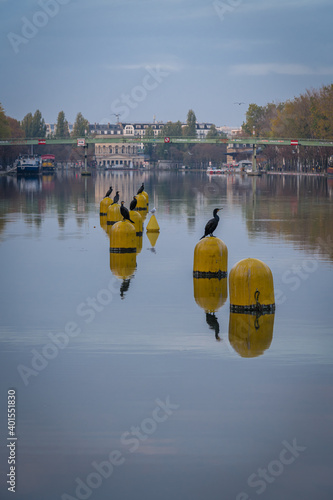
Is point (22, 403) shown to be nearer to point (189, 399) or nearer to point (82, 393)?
point (82, 393)

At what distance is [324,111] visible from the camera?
126500mm

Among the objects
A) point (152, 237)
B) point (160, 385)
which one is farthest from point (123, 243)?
point (160, 385)

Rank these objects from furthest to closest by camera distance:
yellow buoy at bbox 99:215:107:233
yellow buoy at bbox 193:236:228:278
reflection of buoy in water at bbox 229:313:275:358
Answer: yellow buoy at bbox 99:215:107:233
yellow buoy at bbox 193:236:228:278
reflection of buoy in water at bbox 229:313:275:358

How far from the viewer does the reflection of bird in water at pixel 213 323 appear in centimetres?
1411

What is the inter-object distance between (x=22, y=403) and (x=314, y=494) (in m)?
3.99

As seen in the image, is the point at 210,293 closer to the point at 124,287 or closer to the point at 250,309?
the point at 124,287

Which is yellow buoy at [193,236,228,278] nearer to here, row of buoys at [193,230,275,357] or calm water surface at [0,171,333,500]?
calm water surface at [0,171,333,500]

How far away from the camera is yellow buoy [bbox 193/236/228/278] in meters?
19.0

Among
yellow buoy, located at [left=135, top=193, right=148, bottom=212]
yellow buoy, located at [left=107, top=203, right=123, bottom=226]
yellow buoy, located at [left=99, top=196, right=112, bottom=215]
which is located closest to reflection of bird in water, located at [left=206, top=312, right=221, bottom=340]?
yellow buoy, located at [left=107, top=203, right=123, bottom=226]

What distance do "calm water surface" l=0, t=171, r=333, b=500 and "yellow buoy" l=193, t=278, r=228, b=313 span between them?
0.11 metres

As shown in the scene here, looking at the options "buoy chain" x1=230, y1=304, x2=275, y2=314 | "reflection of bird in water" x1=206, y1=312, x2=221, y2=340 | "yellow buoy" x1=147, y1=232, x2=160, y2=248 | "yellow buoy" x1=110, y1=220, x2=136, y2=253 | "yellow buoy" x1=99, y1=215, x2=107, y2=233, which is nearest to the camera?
"reflection of bird in water" x1=206, y1=312, x2=221, y2=340

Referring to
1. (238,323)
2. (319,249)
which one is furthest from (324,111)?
(238,323)

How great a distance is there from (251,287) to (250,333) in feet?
4.51

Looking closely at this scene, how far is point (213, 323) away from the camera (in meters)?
14.8
